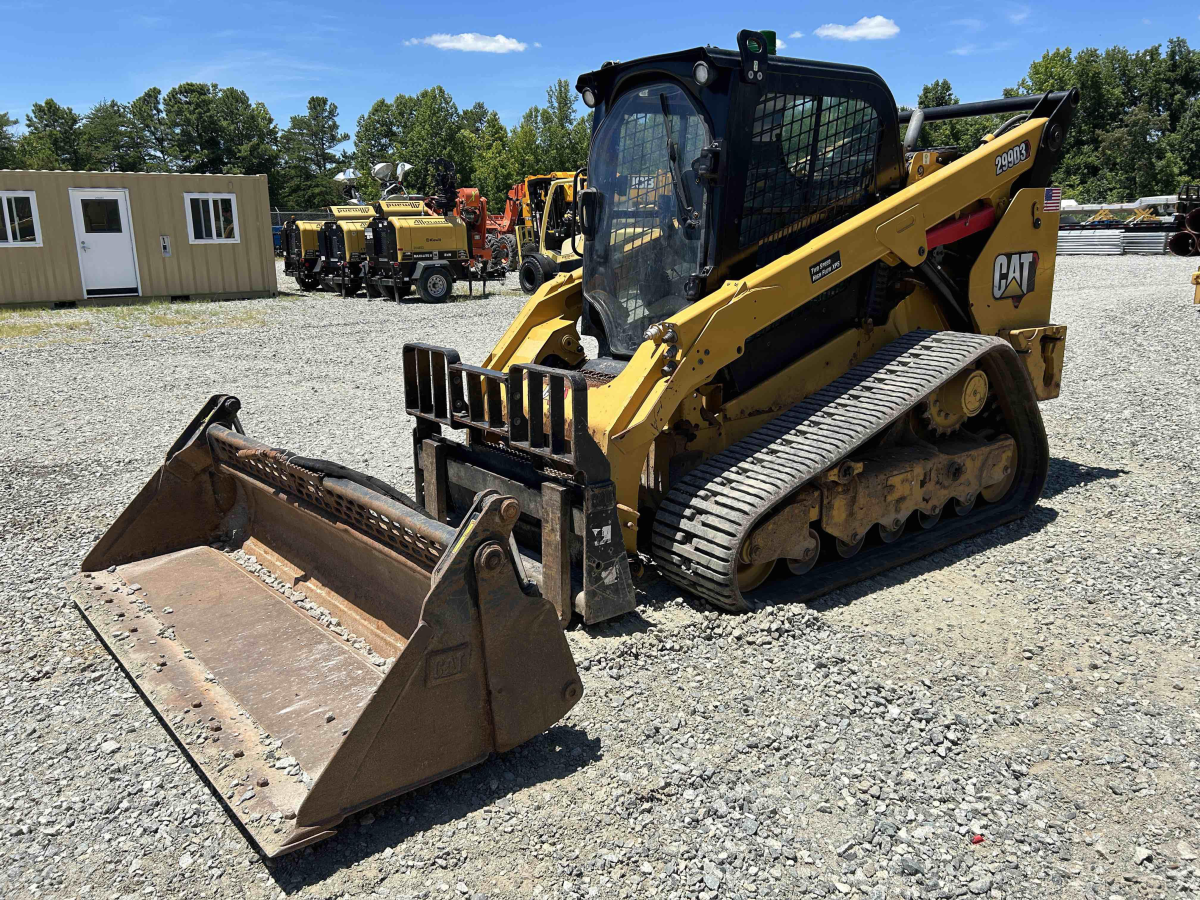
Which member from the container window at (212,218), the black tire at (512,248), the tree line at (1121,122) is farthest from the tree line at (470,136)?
the container window at (212,218)

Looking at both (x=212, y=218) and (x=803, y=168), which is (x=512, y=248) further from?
(x=803, y=168)

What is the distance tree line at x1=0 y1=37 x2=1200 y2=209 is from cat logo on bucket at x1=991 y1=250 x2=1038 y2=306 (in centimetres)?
4178

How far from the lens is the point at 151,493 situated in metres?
4.95

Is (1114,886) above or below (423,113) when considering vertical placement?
A: below

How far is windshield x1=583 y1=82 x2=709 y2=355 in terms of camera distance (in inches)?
197

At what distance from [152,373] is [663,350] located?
32.8 feet

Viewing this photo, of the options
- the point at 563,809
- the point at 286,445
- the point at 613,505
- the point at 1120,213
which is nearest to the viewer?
the point at 563,809

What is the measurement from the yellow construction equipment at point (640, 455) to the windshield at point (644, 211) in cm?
2

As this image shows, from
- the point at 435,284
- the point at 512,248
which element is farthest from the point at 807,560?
the point at 512,248

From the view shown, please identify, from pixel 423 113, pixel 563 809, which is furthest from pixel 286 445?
pixel 423 113

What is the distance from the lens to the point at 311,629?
13.4 ft

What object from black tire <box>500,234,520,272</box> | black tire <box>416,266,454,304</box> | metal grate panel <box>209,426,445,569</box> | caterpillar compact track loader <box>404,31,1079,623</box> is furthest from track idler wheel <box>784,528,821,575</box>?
black tire <box>500,234,520,272</box>

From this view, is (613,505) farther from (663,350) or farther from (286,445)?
(286,445)

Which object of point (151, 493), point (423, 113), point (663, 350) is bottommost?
point (151, 493)
